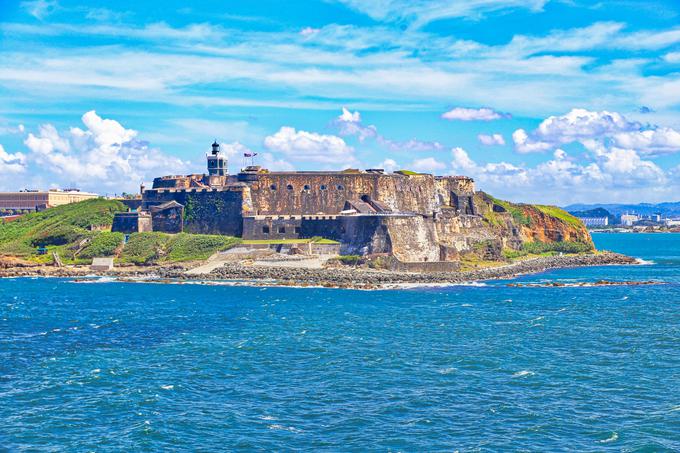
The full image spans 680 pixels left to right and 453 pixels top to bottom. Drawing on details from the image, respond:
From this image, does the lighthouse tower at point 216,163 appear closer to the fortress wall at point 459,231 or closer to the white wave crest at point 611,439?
the fortress wall at point 459,231

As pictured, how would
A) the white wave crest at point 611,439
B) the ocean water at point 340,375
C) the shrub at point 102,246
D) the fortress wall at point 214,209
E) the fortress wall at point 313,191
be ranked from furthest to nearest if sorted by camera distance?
the fortress wall at point 313,191 → the fortress wall at point 214,209 → the shrub at point 102,246 → the ocean water at point 340,375 → the white wave crest at point 611,439

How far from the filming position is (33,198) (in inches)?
5989

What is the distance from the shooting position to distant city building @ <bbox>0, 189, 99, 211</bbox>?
15075cm

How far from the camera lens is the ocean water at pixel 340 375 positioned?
26781mm

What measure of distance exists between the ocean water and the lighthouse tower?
139 feet

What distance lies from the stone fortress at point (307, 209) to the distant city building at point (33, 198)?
188ft

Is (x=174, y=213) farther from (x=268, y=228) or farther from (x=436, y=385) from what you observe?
(x=436, y=385)

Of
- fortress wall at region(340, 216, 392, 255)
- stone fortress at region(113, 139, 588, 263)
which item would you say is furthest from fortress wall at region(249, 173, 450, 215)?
fortress wall at region(340, 216, 392, 255)

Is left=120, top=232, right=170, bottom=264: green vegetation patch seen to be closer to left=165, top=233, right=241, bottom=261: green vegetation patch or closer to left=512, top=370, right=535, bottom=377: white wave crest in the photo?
left=165, top=233, right=241, bottom=261: green vegetation patch

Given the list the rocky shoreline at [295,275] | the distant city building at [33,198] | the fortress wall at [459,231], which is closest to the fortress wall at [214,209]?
the rocky shoreline at [295,275]

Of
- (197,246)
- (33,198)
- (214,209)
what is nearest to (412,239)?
(197,246)

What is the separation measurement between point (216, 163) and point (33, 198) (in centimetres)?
6635

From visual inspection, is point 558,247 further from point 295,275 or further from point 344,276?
point 295,275

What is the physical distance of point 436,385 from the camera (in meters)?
33.2
